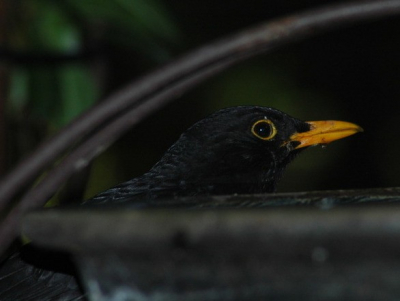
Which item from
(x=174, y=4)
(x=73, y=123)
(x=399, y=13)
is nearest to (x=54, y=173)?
(x=73, y=123)

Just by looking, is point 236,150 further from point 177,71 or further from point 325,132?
point 177,71

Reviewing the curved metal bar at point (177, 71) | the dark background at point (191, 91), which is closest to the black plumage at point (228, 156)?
the dark background at point (191, 91)

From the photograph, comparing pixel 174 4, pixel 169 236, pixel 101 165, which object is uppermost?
pixel 174 4

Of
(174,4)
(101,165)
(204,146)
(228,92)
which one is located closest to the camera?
(204,146)

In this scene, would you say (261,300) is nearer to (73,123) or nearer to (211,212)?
(211,212)

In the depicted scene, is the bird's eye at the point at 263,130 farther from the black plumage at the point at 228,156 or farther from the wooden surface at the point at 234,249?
the wooden surface at the point at 234,249

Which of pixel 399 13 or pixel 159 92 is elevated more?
pixel 159 92

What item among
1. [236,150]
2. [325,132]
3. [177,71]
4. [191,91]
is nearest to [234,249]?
[177,71]
